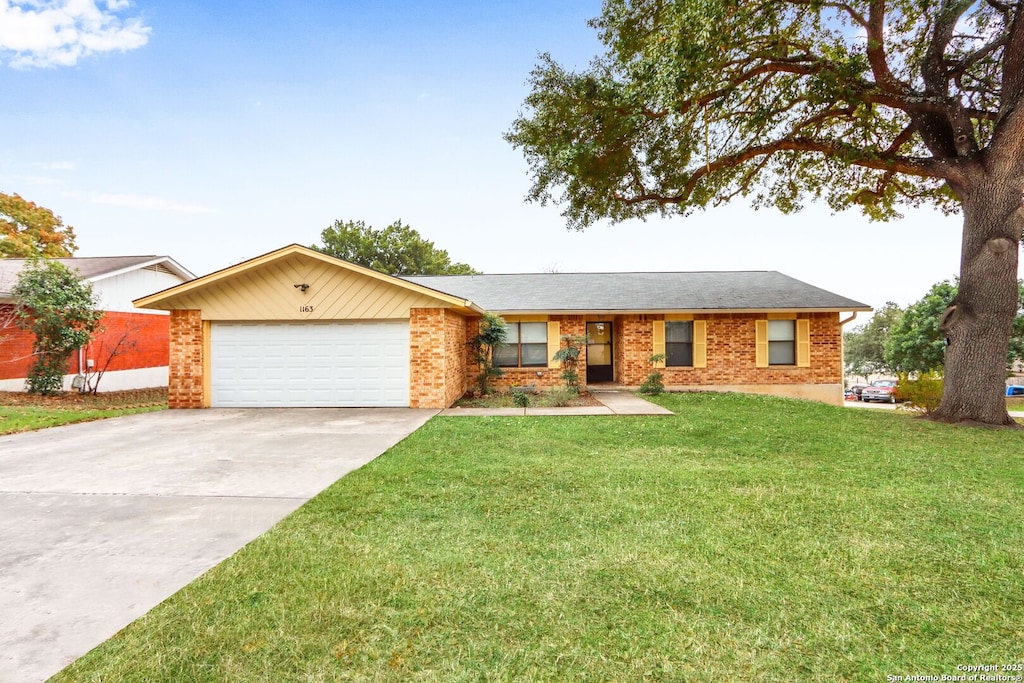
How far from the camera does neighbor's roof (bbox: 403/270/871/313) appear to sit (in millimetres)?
14062

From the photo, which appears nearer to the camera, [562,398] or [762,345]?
[562,398]

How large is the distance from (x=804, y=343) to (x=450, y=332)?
10459 mm

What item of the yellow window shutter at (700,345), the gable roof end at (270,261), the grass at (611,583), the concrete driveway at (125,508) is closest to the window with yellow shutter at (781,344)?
the yellow window shutter at (700,345)

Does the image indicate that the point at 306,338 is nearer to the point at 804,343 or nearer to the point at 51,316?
the point at 51,316

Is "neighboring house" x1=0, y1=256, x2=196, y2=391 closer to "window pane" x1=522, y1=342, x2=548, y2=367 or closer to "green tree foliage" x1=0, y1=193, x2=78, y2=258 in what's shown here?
"green tree foliage" x1=0, y1=193, x2=78, y2=258

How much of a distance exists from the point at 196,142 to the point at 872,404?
36.1 metres

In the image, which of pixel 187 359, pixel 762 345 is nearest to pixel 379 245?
pixel 187 359

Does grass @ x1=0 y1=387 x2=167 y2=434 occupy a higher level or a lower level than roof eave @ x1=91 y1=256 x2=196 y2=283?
lower

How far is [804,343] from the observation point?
1420cm

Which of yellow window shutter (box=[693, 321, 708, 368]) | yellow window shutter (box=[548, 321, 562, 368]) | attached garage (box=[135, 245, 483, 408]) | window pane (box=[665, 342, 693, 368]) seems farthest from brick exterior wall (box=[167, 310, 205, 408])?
yellow window shutter (box=[693, 321, 708, 368])

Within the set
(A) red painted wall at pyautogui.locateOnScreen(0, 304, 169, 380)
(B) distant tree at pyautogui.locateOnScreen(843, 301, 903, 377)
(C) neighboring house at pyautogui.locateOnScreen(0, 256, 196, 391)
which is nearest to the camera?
(A) red painted wall at pyautogui.locateOnScreen(0, 304, 169, 380)

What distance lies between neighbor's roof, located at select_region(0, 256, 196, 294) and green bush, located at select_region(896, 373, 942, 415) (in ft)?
67.7

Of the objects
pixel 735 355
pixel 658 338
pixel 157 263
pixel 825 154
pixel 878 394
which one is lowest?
pixel 878 394

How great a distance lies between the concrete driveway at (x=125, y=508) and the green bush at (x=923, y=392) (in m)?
10.1
